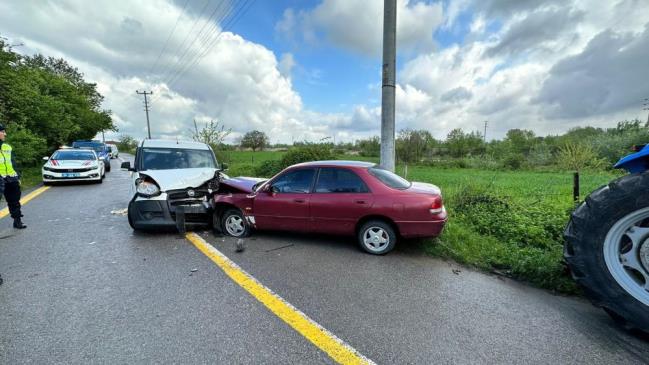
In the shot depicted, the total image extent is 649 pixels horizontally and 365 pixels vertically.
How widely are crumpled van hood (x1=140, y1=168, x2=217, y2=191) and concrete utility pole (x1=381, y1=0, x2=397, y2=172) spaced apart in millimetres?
3802

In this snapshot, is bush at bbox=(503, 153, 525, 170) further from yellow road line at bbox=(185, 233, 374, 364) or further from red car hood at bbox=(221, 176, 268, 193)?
yellow road line at bbox=(185, 233, 374, 364)

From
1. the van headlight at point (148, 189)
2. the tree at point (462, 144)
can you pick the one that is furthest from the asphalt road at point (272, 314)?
the tree at point (462, 144)

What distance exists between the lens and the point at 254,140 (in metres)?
56.9

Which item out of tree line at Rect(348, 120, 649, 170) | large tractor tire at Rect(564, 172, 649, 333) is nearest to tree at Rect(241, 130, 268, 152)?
tree line at Rect(348, 120, 649, 170)

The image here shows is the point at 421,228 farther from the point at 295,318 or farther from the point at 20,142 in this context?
the point at 20,142

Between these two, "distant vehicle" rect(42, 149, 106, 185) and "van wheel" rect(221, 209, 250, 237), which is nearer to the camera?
"van wheel" rect(221, 209, 250, 237)

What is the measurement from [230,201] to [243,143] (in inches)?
2125

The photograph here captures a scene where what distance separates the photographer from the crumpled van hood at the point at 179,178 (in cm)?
519

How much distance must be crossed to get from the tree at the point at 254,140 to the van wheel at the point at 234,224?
175ft

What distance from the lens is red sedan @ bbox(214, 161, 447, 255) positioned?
→ 162 inches

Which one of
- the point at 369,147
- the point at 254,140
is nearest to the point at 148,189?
the point at 369,147

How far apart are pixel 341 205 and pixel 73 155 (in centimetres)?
1386

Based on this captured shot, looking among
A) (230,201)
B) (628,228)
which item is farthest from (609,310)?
(230,201)

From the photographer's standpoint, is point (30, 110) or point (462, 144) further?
point (462, 144)
